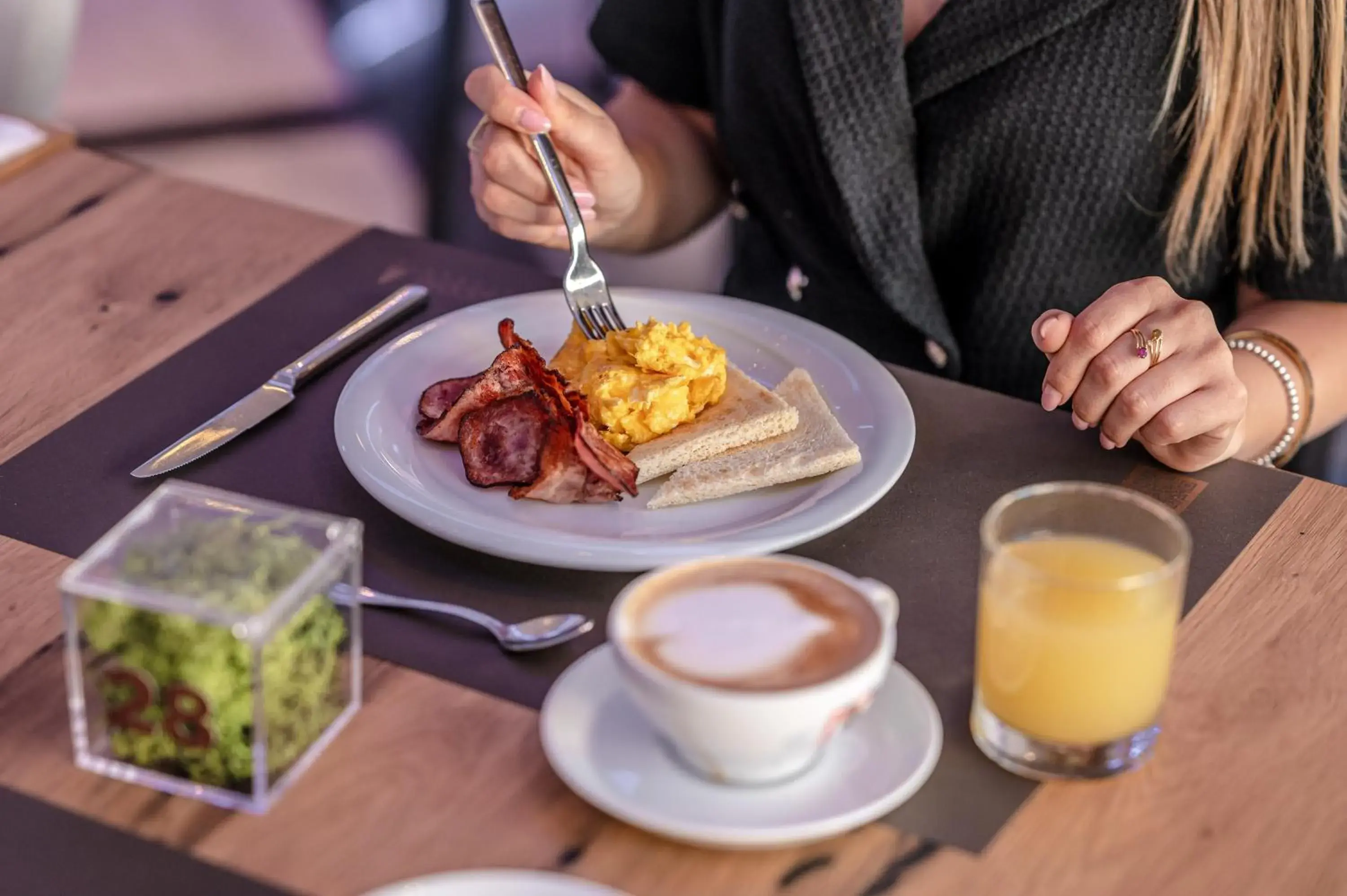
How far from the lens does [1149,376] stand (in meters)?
1.15

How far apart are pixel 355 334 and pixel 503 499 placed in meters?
0.31

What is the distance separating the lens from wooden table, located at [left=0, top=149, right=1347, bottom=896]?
0.77 m

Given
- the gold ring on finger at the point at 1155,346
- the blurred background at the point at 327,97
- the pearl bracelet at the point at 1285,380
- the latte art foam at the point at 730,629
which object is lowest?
the blurred background at the point at 327,97

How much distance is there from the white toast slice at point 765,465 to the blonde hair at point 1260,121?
1.77ft

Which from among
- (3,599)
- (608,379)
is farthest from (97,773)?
(608,379)

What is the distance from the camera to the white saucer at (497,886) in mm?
719

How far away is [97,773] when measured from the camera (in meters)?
0.82

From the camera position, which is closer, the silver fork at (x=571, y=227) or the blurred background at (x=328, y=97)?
the silver fork at (x=571, y=227)

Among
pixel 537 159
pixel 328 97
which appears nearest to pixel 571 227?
pixel 537 159

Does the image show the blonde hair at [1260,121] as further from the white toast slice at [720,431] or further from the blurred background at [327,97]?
the blurred background at [327,97]

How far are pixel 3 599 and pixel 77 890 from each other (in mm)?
282

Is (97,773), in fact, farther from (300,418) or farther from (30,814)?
(300,418)

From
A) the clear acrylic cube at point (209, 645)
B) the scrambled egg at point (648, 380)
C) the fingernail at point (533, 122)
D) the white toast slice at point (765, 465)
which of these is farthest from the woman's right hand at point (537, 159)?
the clear acrylic cube at point (209, 645)

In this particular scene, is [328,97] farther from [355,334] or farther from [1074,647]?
[1074,647]
